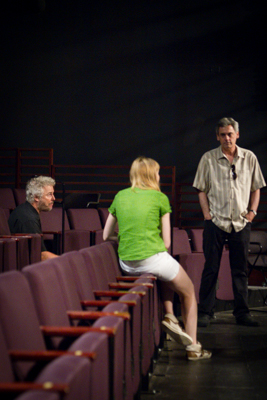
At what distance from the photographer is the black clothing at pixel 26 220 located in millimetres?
2979

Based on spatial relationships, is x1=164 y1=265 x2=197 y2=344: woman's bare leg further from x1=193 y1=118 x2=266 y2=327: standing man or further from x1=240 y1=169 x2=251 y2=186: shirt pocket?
x1=240 y1=169 x2=251 y2=186: shirt pocket

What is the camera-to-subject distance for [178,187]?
19.8ft

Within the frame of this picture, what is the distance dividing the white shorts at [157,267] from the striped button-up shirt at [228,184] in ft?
2.76

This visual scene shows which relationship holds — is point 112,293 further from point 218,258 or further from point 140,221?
point 218,258

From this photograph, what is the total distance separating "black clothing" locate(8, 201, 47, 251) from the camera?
298 centimetres

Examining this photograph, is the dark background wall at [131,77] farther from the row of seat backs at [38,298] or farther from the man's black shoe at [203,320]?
the row of seat backs at [38,298]

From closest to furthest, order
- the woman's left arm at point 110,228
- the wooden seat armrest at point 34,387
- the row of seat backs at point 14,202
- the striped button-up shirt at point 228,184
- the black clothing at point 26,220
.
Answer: the wooden seat armrest at point 34,387 → the woman's left arm at point 110,228 → the black clothing at point 26,220 → the striped button-up shirt at point 228,184 → the row of seat backs at point 14,202

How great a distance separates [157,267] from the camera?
238 cm

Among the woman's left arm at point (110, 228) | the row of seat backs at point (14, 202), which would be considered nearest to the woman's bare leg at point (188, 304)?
the woman's left arm at point (110, 228)

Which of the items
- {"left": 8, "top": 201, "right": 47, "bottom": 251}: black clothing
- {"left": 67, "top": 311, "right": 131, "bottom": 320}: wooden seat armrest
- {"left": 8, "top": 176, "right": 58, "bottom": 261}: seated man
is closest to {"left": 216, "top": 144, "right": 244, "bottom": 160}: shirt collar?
{"left": 8, "top": 176, "right": 58, "bottom": 261}: seated man

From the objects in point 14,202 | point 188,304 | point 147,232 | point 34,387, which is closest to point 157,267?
point 147,232

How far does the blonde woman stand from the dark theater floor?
0.15m

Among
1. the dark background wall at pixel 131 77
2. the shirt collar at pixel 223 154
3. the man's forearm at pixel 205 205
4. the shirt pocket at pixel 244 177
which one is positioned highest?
the dark background wall at pixel 131 77

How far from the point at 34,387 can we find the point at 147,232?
→ 5.10ft
